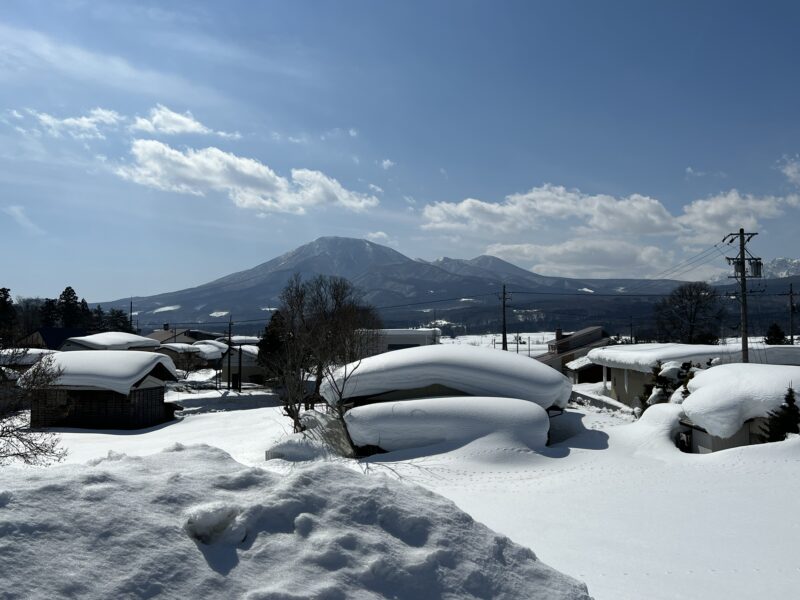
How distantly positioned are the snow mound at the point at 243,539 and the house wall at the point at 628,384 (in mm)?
25929

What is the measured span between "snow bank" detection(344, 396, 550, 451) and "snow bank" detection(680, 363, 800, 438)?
4.82 meters

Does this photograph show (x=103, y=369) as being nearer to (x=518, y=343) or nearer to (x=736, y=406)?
(x=736, y=406)

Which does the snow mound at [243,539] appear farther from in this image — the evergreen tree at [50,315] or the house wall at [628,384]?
the evergreen tree at [50,315]

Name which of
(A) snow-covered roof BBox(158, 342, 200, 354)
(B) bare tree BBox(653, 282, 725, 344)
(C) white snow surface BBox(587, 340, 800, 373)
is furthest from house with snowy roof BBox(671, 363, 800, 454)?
(A) snow-covered roof BBox(158, 342, 200, 354)

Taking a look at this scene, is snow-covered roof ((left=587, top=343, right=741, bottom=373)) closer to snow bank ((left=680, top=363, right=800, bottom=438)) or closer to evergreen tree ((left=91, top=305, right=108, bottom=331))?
snow bank ((left=680, top=363, right=800, bottom=438))

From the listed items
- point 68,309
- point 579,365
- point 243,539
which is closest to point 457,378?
point 243,539

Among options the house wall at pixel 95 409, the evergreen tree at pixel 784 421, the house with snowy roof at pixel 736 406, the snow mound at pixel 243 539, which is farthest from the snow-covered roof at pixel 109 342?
the snow mound at pixel 243 539

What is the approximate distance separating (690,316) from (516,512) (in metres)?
51.5

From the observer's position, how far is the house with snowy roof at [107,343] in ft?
177

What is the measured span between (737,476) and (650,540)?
604cm

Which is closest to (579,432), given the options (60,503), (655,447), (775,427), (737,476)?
(655,447)

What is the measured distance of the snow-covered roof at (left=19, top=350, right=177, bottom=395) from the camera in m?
31.6

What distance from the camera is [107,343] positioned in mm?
55812

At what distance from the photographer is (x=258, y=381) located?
62688 millimetres
